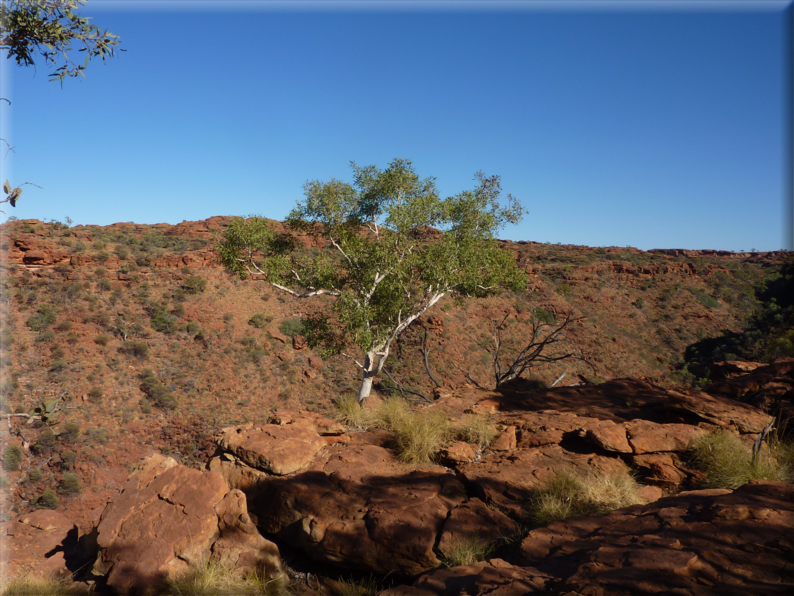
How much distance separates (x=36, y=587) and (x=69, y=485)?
11.9 m

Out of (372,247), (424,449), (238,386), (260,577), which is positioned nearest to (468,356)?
(238,386)

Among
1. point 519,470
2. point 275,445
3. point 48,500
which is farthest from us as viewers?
point 48,500

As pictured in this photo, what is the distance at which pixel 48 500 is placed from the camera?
46.8 feet

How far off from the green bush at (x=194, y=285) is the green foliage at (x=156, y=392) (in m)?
8.46

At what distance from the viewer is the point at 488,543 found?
15.8ft

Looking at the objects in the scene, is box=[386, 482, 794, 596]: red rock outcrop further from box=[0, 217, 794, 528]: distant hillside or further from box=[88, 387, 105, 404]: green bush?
box=[88, 387, 105, 404]: green bush

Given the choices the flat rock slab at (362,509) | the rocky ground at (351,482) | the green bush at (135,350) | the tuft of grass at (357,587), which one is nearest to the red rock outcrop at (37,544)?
the rocky ground at (351,482)

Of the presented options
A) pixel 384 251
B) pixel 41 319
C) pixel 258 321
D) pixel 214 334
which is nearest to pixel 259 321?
pixel 258 321

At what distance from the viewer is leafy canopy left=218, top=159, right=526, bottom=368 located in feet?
37.9

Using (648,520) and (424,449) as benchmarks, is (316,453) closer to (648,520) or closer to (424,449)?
(424,449)

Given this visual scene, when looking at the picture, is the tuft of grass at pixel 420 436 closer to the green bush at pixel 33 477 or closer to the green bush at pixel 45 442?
the green bush at pixel 33 477

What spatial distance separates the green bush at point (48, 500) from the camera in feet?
46.6

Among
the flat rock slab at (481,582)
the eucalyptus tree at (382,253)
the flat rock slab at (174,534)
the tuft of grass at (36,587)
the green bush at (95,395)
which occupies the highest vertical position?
the eucalyptus tree at (382,253)

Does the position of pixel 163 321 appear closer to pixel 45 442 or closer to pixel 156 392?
pixel 156 392
